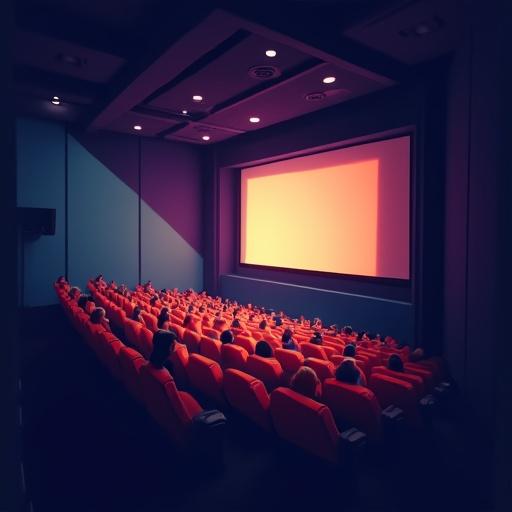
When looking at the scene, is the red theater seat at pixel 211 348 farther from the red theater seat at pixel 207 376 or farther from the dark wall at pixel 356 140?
the dark wall at pixel 356 140

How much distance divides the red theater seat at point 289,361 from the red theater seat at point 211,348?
2.12ft

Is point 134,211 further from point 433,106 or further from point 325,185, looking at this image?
point 433,106

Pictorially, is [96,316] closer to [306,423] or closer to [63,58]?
[306,423]

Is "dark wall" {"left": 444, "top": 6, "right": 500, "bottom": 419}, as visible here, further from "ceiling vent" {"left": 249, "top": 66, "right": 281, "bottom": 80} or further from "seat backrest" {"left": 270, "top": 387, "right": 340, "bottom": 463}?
"ceiling vent" {"left": 249, "top": 66, "right": 281, "bottom": 80}

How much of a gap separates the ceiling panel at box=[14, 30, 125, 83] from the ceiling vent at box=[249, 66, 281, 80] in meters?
2.27

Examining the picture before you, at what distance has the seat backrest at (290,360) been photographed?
12.9ft

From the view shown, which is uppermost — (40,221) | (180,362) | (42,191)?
(42,191)

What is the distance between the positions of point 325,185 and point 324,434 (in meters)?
8.07

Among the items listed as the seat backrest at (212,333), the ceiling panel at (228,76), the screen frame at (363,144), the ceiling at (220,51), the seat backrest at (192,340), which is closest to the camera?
the seat backrest at (192,340)

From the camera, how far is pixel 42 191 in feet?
33.3

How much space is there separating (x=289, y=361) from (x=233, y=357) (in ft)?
1.92

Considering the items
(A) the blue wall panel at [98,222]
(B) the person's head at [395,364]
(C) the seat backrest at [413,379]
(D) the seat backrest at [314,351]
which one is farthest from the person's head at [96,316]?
(A) the blue wall panel at [98,222]

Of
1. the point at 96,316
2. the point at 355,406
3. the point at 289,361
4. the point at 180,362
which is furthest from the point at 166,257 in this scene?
the point at 355,406

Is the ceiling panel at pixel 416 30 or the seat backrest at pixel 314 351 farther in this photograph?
the ceiling panel at pixel 416 30
